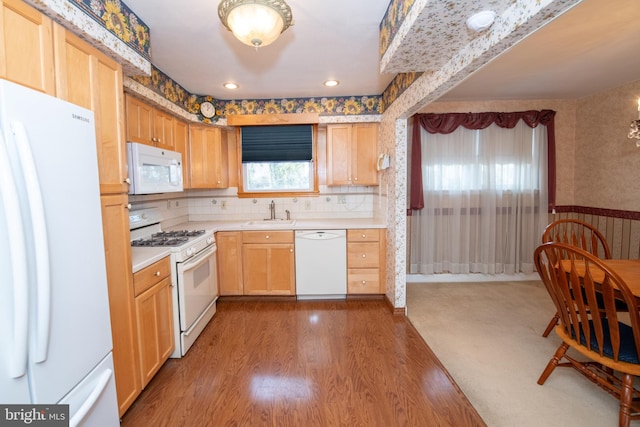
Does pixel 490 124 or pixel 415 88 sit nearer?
pixel 415 88

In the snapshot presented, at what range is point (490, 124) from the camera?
11.9 ft

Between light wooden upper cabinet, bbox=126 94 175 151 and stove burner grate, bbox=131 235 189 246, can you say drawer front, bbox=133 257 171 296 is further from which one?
light wooden upper cabinet, bbox=126 94 175 151

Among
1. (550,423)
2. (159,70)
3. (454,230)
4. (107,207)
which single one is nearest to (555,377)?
(550,423)

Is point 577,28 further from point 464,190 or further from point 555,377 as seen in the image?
point 555,377

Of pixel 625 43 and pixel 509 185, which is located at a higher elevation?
pixel 625 43

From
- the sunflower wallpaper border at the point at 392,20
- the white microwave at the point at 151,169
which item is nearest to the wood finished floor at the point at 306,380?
the white microwave at the point at 151,169

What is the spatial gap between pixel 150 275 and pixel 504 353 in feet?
9.11

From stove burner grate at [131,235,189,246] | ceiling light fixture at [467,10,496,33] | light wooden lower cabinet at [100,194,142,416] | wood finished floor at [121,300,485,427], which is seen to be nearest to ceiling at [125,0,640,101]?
ceiling light fixture at [467,10,496,33]

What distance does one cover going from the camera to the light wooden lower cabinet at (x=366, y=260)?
10.8 feet

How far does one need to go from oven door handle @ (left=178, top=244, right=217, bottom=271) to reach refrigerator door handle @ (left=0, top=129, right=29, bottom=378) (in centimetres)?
140

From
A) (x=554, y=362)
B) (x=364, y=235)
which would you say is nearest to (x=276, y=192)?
(x=364, y=235)

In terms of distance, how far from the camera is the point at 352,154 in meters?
3.52

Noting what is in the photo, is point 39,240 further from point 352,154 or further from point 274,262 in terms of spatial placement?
point 352,154

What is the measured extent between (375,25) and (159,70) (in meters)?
1.98
